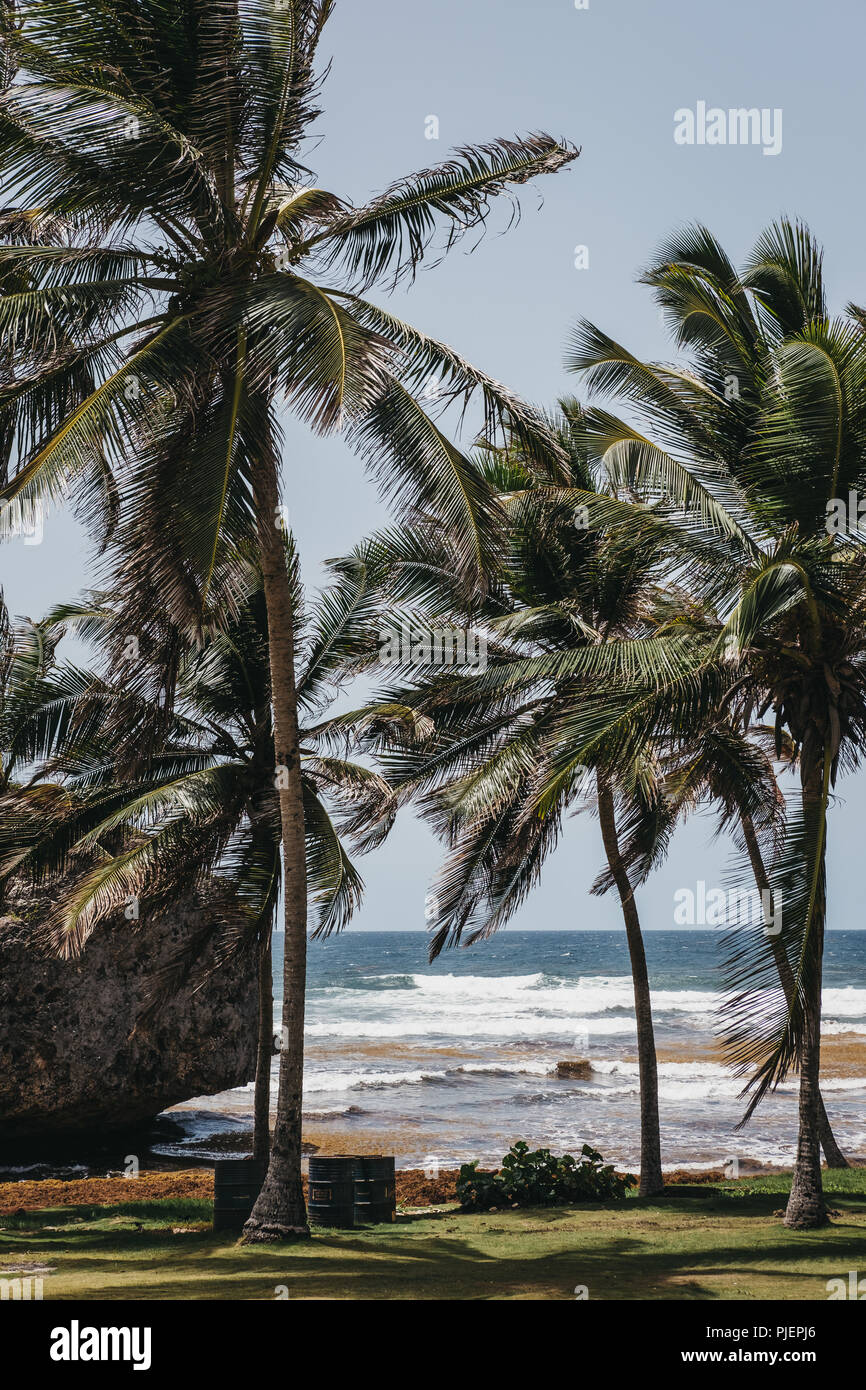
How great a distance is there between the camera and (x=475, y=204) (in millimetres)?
10516

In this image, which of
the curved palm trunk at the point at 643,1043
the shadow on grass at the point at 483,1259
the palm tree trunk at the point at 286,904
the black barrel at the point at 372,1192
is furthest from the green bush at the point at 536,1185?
the palm tree trunk at the point at 286,904

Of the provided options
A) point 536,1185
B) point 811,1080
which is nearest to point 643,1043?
point 536,1185

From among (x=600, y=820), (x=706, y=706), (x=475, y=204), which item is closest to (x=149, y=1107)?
(x=600, y=820)

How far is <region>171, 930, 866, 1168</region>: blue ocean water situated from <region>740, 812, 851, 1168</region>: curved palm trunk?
57 centimetres

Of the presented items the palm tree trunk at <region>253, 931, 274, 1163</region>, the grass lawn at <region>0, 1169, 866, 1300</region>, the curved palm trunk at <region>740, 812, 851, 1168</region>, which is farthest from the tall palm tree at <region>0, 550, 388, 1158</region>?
the curved palm trunk at <region>740, 812, 851, 1168</region>

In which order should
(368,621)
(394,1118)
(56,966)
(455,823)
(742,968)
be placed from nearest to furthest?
(742,968) → (455,823) → (368,621) → (56,966) → (394,1118)

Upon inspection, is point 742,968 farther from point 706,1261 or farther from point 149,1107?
point 149,1107

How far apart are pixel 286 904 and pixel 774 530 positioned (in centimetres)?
559

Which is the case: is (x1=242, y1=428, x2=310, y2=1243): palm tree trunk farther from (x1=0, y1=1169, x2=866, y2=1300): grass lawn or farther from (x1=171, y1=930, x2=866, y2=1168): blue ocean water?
(x1=171, y1=930, x2=866, y2=1168): blue ocean water

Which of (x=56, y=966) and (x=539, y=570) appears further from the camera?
(x=56, y=966)

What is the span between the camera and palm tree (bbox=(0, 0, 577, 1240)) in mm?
9016

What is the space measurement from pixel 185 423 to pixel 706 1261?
7.82 meters

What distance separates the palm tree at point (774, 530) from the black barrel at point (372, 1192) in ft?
14.1

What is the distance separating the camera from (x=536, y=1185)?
46.8 ft
